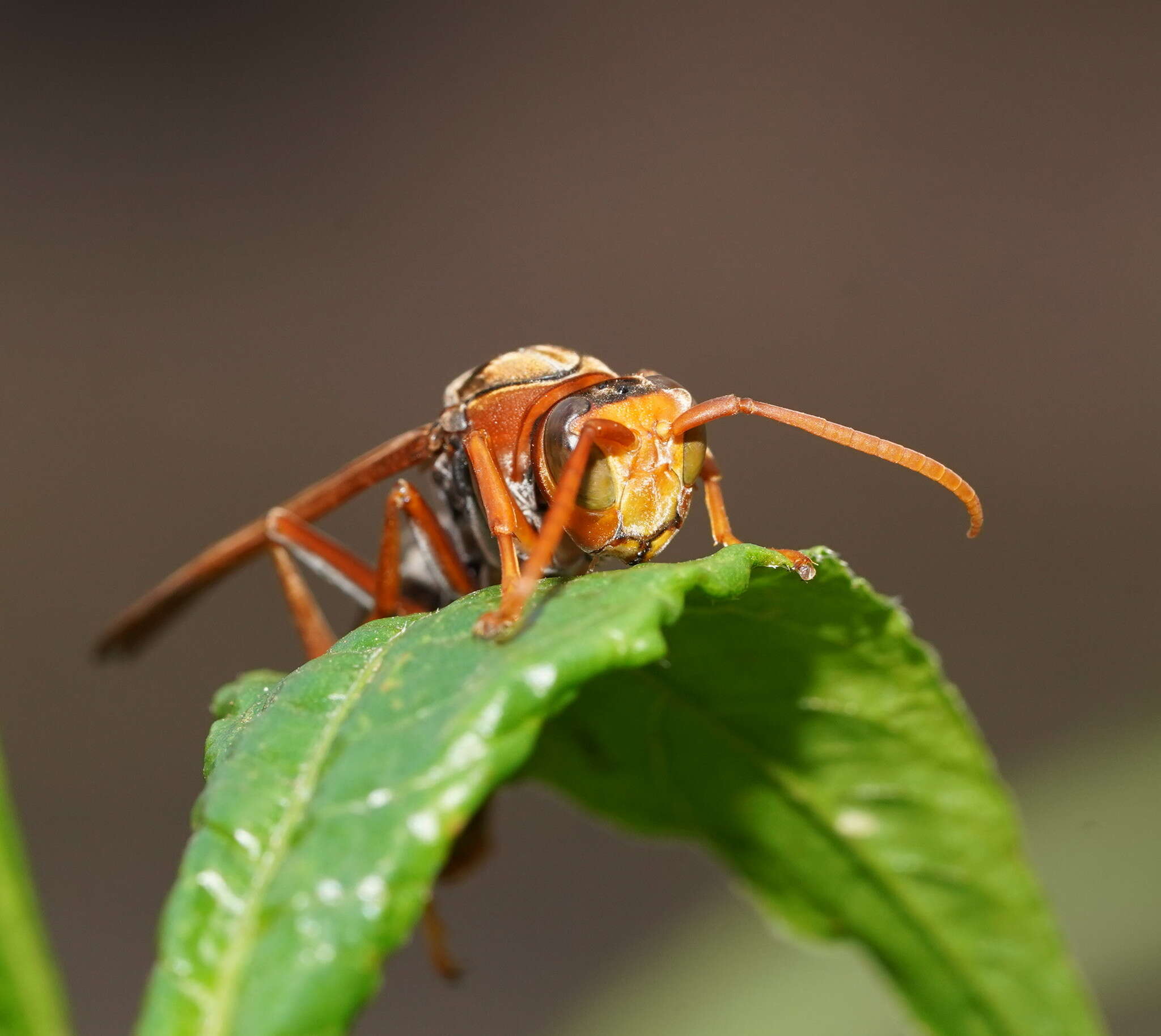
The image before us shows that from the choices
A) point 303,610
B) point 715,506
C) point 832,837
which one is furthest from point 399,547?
point 832,837

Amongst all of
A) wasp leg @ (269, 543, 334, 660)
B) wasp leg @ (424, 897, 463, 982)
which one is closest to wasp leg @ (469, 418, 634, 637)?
wasp leg @ (269, 543, 334, 660)

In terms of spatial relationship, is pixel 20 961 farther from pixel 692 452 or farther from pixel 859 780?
pixel 692 452

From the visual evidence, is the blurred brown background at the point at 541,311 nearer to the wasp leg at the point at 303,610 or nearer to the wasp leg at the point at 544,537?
the wasp leg at the point at 303,610

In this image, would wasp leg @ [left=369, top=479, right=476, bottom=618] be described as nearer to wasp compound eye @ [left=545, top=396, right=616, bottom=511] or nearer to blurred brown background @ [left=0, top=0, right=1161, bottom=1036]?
wasp compound eye @ [left=545, top=396, right=616, bottom=511]

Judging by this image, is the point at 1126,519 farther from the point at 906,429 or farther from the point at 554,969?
the point at 554,969

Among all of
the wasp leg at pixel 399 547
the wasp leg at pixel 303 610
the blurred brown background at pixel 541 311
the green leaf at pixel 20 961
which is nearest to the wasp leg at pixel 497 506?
the wasp leg at pixel 399 547
